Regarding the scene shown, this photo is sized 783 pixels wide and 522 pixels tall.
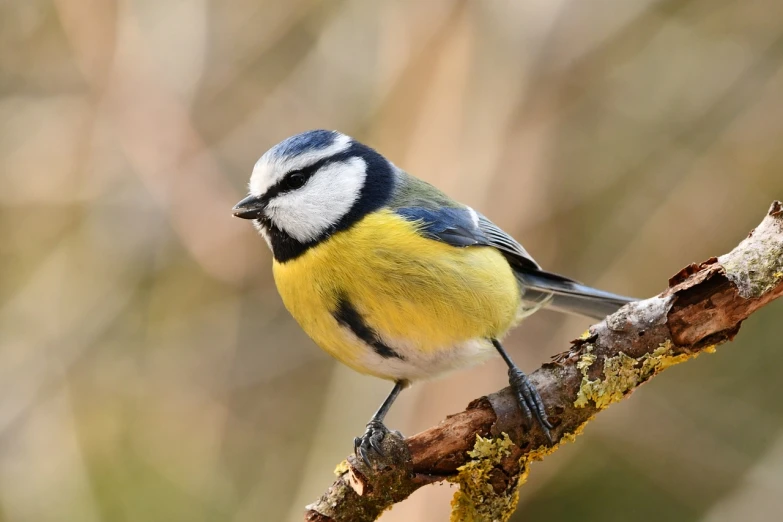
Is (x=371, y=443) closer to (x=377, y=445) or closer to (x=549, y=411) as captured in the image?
(x=377, y=445)

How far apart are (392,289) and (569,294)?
0.58 metres

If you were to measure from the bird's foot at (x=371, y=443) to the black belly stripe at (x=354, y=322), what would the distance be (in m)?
0.17

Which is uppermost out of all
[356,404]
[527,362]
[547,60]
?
[547,60]

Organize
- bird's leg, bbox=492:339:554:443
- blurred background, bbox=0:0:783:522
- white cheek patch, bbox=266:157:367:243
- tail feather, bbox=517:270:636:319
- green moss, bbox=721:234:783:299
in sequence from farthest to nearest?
blurred background, bbox=0:0:783:522, tail feather, bbox=517:270:636:319, white cheek patch, bbox=266:157:367:243, bird's leg, bbox=492:339:554:443, green moss, bbox=721:234:783:299

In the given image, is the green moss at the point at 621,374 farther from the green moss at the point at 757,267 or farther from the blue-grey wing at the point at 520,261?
the blue-grey wing at the point at 520,261

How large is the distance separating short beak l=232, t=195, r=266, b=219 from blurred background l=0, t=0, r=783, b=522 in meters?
1.04

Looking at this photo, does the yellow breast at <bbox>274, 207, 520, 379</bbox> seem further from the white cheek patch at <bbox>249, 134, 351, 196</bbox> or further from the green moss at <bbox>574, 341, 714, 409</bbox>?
the green moss at <bbox>574, 341, 714, 409</bbox>

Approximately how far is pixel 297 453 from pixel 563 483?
103 cm

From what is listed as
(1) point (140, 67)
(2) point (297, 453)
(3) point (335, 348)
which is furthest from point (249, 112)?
(3) point (335, 348)

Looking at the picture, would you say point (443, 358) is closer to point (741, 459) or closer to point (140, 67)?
point (741, 459)

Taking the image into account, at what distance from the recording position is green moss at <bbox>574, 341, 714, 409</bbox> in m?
1.22

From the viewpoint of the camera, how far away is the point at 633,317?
1231mm

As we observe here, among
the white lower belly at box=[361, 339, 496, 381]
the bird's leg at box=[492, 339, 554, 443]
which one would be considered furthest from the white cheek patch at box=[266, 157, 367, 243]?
the bird's leg at box=[492, 339, 554, 443]

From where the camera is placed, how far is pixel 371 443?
1.34m
